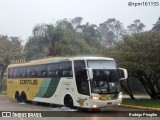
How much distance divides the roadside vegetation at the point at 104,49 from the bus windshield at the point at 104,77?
467 centimetres

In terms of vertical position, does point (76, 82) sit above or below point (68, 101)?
above

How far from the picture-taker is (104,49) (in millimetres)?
28438

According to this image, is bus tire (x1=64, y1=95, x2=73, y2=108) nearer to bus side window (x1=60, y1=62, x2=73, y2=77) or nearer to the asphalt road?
the asphalt road

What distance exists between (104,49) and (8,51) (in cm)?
2335

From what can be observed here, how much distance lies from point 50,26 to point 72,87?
20.9 m

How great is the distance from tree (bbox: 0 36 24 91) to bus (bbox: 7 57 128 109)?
20763 millimetres

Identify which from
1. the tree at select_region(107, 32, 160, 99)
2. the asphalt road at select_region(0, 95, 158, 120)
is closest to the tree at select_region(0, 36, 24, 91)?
the tree at select_region(107, 32, 160, 99)

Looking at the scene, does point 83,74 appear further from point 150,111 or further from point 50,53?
point 50,53

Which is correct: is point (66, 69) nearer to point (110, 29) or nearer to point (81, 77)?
point (81, 77)

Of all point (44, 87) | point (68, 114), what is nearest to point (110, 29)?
point (44, 87)

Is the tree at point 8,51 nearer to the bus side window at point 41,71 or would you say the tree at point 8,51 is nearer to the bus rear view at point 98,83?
the bus side window at point 41,71

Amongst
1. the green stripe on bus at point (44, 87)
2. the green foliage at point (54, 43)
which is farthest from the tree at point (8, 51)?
the green stripe on bus at point (44, 87)

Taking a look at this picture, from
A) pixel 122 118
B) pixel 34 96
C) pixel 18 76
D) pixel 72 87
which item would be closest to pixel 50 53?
pixel 18 76

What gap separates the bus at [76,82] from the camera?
61.5 ft
